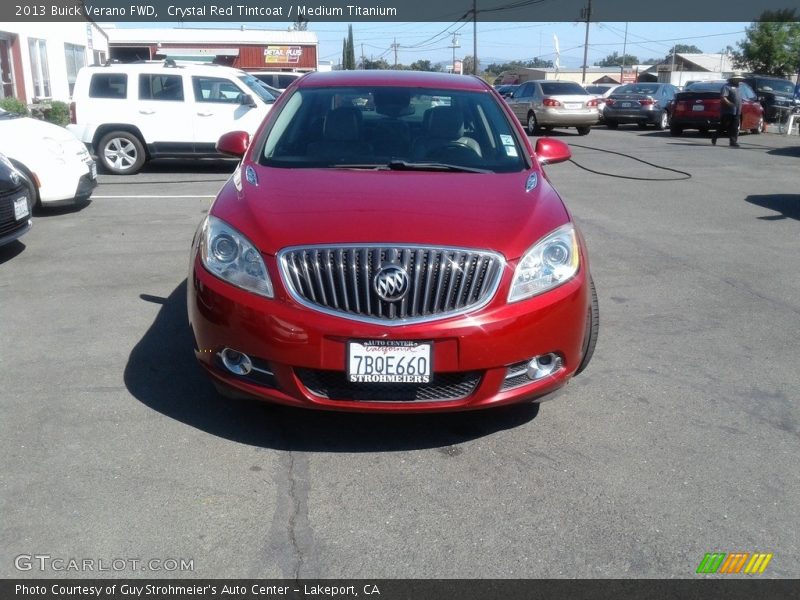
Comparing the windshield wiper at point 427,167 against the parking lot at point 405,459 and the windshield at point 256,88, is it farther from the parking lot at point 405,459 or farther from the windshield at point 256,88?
the windshield at point 256,88

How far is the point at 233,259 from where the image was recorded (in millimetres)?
3664

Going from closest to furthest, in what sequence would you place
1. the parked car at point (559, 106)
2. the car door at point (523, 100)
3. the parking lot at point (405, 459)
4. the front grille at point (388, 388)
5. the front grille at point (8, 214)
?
the parking lot at point (405, 459) < the front grille at point (388, 388) < the front grille at point (8, 214) < the parked car at point (559, 106) < the car door at point (523, 100)

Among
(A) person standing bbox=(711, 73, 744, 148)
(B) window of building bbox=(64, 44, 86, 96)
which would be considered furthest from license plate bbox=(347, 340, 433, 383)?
(B) window of building bbox=(64, 44, 86, 96)

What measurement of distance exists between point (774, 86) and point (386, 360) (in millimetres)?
25888

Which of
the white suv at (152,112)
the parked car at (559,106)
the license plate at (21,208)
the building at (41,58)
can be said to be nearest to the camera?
the license plate at (21,208)

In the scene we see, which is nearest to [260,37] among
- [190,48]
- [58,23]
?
[190,48]

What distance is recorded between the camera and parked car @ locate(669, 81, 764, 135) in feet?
69.7

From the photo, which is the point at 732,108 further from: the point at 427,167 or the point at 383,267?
the point at 383,267

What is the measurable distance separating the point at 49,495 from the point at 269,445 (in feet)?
3.14

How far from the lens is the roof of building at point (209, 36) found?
38500mm

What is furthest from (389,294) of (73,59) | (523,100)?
(73,59)

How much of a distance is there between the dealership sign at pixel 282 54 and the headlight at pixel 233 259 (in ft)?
125

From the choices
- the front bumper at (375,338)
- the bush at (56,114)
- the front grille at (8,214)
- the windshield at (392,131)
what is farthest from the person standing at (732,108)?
the front bumper at (375,338)

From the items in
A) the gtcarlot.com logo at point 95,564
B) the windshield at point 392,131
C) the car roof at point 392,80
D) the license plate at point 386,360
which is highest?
the car roof at point 392,80
